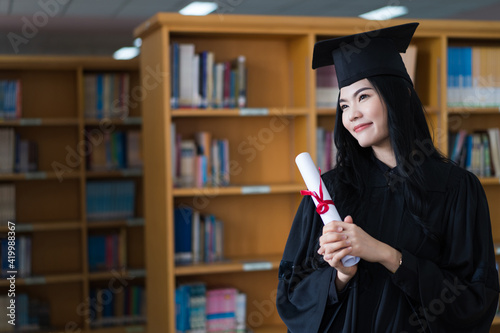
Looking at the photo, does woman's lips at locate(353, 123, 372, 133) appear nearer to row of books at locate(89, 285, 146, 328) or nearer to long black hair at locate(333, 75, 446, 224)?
long black hair at locate(333, 75, 446, 224)

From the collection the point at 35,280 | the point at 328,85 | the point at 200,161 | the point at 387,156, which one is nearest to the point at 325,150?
the point at 328,85

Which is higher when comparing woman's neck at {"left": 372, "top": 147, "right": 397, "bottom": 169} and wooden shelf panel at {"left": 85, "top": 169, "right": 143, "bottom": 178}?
wooden shelf panel at {"left": 85, "top": 169, "right": 143, "bottom": 178}

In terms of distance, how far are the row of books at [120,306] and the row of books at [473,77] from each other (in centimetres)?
340

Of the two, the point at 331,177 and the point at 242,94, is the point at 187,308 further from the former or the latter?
the point at 331,177

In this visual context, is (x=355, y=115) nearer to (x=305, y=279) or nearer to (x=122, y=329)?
(x=305, y=279)

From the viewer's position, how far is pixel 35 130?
18.3 ft

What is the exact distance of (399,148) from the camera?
149 centimetres

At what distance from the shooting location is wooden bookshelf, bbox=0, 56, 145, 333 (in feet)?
18.1

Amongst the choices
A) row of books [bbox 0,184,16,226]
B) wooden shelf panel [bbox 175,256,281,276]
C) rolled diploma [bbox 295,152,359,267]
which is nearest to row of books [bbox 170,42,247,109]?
wooden shelf panel [bbox 175,256,281,276]

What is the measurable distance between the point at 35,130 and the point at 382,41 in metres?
4.54

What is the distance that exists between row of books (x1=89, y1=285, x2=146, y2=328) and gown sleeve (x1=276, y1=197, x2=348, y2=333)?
4479 mm

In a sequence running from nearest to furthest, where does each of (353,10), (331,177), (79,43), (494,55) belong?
(331,177) < (494,55) < (353,10) < (79,43)

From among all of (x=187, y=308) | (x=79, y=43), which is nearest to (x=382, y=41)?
(x=187, y=308)

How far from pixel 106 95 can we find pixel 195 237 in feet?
8.38
